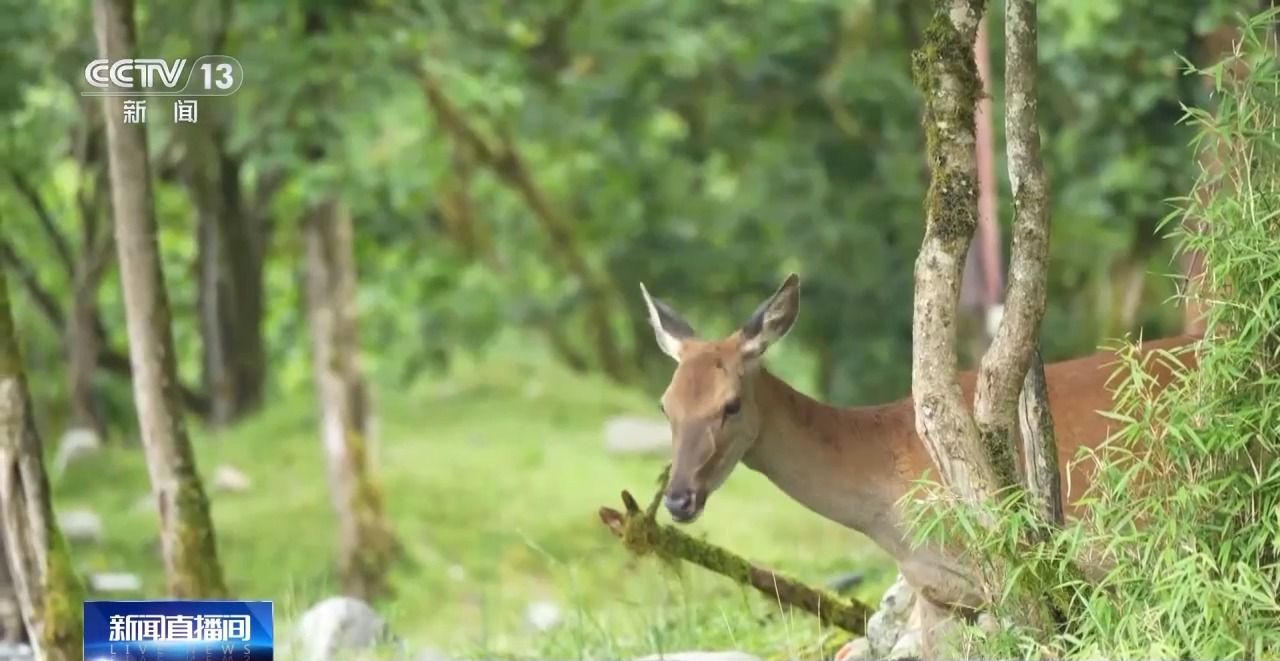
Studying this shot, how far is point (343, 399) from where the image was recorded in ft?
29.2

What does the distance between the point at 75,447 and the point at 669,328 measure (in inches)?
262

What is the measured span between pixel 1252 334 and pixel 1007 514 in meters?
0.67

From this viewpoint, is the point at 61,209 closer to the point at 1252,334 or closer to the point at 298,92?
the point at 298,92

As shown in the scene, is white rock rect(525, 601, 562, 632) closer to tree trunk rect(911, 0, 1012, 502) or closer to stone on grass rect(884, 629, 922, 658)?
stone on grass rect(884, 629, 922, 658)

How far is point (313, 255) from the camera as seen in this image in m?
9.03

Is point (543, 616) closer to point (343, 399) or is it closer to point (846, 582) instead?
point (846, 582)

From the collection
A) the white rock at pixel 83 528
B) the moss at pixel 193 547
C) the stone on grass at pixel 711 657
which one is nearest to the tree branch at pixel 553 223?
the white rock at pixel 83 528

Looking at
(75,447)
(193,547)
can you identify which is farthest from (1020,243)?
(75,447)

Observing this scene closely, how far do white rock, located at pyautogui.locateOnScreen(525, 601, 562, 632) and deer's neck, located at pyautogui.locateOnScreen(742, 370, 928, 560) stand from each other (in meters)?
1.46

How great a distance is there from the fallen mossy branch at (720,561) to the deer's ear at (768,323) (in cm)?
50

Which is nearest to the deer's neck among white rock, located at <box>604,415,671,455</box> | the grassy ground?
the grassy ground

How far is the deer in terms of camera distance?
4.40 m

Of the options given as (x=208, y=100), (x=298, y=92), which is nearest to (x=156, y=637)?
(x=298, y=92)

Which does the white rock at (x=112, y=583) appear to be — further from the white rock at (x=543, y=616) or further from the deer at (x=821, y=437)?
the deer at (x=821, y=437)
